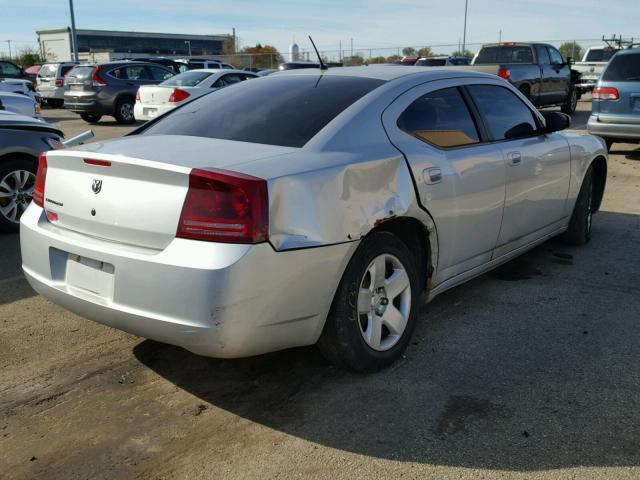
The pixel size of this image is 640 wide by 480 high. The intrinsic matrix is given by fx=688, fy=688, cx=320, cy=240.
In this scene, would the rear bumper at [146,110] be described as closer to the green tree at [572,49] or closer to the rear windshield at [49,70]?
the rear windshield at [49,70]

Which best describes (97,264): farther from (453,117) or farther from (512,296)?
(512,296)

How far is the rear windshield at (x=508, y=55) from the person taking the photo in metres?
17.8

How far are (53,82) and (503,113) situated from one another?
22637 millimetres

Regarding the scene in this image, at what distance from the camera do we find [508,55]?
17.9 metres

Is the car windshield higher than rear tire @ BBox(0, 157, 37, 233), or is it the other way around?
the car windshield

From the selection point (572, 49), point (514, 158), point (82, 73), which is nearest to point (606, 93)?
point (514, 158)

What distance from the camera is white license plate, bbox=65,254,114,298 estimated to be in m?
3.14

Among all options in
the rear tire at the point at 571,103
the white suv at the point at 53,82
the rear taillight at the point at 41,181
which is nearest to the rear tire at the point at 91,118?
the white suv at the point at 53,82

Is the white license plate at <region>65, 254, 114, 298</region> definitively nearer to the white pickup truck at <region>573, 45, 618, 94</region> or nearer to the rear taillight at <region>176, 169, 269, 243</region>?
the rear taillight at <region>176, 169, 269, 243</region>

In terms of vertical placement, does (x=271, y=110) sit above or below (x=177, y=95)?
above

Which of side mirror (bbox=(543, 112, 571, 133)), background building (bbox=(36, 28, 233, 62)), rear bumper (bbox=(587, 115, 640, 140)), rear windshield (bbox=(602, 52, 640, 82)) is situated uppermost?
background building (bbox=(36, 28, 233, 62))

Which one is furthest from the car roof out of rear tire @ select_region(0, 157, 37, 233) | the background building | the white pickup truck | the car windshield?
the background building

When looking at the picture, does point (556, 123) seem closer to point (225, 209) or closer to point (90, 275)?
point (225, 209)

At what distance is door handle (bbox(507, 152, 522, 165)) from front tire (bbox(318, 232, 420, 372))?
4.03 ft
